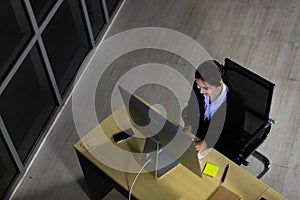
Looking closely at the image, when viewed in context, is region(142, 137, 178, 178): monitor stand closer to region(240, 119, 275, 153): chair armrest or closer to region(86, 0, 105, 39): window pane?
region(240, 119, 275, 153): chair armrest

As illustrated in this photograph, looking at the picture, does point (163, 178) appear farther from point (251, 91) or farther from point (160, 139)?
point (251, 91)

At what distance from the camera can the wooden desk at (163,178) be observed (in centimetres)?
357

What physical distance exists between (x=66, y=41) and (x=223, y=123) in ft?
7.16

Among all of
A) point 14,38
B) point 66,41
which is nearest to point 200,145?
point 66,41

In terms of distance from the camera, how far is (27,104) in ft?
16.5

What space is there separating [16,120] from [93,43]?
1.23 metres

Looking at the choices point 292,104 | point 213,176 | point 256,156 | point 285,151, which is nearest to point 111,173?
point 213,176

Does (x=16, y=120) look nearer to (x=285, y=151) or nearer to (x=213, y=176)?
(x=213, y=176)

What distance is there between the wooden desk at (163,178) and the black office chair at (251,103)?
382mm

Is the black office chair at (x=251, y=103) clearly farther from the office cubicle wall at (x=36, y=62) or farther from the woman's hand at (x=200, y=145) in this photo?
the office cubicle wall at (x=36, y=62)

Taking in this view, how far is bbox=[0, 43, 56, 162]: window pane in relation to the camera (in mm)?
4766

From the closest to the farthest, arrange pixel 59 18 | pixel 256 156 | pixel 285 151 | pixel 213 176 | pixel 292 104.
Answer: pixel 213 176
pixel 256 156
pixel 285 151
pixel 292 104
pixel 59 18

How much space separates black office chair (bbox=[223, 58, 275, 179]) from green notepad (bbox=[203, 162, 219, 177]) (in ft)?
1.20

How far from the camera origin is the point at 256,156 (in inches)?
171
